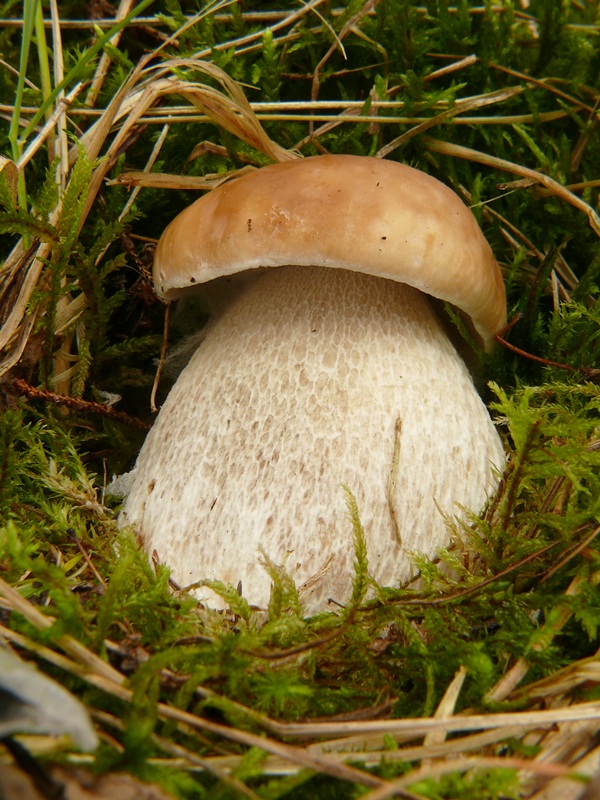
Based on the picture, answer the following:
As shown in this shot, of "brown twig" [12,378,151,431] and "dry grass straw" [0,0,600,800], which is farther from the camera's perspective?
"brown twig" [12,378,151,431]

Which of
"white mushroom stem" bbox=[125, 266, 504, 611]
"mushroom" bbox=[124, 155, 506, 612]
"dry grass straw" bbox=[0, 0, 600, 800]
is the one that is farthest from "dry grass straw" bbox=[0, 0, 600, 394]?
"white mushroom stem" bbox=[125, 266, 504, 611]

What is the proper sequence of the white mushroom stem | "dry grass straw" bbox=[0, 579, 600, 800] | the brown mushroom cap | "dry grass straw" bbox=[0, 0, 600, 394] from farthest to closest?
1. "dry grass straw" bbox=[0, 0, 600, 394]
2. the white mushroom stem
3. the brown mushroom cap
4. "dry grass straw" bbox=[0, 579, 600, 800]

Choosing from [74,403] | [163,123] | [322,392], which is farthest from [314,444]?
[163,123]

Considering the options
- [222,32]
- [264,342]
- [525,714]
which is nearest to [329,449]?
[264,342]

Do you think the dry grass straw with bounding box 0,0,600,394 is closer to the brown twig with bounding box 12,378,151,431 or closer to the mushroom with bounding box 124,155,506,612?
the brown twig with bounding box 12,378,151,431

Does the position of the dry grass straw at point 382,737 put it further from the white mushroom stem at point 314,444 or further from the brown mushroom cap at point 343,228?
the brown mushroom cap at point 343,228

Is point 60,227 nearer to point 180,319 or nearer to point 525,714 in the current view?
point 180,319
